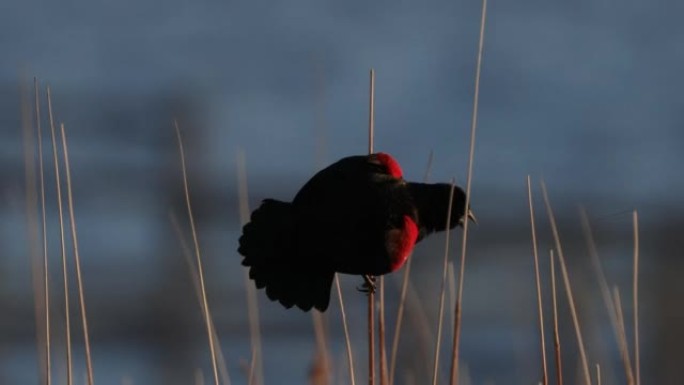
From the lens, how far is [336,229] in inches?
44.0

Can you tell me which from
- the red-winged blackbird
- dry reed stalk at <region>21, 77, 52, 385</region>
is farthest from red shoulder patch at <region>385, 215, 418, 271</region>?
dry reed stalk at <region>21, 77, 52, 385</region>

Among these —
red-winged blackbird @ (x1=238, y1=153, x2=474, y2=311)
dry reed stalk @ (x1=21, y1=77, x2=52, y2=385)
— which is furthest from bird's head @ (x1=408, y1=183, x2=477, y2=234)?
dry reed stalk @ (x1=21, y1=77, x2=52, y2=385)

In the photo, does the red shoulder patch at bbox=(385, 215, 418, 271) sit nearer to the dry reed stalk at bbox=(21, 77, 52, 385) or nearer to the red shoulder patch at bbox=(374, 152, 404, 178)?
the red shoulder patch at bbox=(374, 152, 404, 178)

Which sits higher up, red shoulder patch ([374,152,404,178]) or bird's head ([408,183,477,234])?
red shoulder patch ([374,152,404,178])

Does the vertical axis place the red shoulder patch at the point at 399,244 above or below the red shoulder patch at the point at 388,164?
below

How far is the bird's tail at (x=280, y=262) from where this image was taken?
1.15m

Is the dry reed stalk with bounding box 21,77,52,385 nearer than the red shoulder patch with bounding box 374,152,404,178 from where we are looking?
No

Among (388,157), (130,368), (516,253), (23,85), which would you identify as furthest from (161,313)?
(388,157)

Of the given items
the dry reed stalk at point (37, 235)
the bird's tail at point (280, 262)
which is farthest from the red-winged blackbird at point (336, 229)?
the dry reed stalk at point (37, 235)

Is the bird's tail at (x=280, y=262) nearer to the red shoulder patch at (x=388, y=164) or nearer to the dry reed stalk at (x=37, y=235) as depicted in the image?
the red shoulder patch at (x=388, y=164)

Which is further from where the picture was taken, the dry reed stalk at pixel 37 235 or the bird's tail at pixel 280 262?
the dry reed stalk at pixel 37 235

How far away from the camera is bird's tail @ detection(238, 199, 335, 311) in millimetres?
1147

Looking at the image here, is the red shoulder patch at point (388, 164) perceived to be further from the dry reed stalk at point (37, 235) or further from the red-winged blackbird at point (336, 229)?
the dry reed stalk at point (37, 235)

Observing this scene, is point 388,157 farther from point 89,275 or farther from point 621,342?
point 89,275
